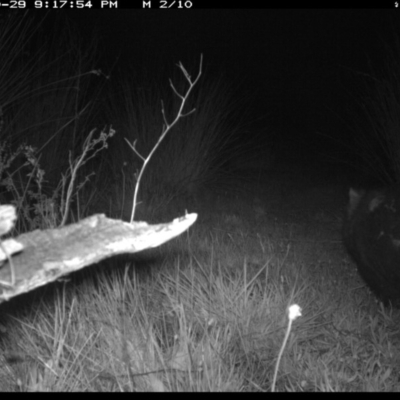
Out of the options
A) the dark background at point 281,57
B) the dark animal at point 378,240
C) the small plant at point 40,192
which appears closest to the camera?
the small plant at point 40,192

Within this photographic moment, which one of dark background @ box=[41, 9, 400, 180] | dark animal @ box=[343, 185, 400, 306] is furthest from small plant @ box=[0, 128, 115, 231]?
dark background @ box=[41, 9, 400, 180]

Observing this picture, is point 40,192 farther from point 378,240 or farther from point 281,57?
point 281,57

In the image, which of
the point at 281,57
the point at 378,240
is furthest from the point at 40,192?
the point at 281,57

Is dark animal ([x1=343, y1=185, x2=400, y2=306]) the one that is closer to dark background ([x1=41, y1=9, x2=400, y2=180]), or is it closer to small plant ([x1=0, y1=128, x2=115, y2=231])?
small plant ([x1=0, y1=128, x2=115, y2=231])

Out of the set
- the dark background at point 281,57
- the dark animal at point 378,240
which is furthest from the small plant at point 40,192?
the dark background at point 281,57

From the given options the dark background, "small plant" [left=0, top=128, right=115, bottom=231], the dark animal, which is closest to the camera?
"small plant" [left=0, top=128, right=115, bottom=231]

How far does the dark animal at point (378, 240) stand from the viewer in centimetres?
323

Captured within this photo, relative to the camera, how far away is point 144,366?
83.4 inches

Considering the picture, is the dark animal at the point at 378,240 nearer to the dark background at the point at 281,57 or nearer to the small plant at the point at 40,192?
the small plant at the point at 40,192

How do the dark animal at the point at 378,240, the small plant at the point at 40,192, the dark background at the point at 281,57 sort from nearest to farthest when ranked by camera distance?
the small plant at the point at 40,192
the dark animal at the point at 378,240
the dark background at the point at 281,57

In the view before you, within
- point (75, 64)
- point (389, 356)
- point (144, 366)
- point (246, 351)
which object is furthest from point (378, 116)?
point (144, 366)

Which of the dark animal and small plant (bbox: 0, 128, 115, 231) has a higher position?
small plant (bbox: 0, 128, 115, 231)

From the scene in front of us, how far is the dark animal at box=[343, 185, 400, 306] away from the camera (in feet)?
10.6

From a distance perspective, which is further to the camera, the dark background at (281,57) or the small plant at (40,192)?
the dark background at (281,57)
